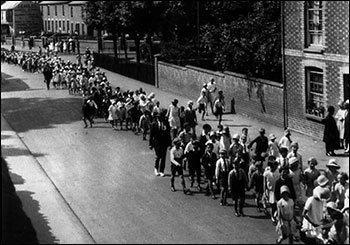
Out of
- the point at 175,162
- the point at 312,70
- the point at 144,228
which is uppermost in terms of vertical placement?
the point at 312,70

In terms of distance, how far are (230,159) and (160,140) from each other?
4.77ft

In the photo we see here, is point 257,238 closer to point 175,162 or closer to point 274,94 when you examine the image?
point 175,162

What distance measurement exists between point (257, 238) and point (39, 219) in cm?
93

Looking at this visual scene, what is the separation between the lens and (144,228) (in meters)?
2.46

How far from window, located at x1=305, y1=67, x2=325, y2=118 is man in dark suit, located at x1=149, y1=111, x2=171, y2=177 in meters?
5.42

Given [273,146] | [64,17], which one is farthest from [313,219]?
[273,146]

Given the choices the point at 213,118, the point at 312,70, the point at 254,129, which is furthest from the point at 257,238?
the point at 213,118

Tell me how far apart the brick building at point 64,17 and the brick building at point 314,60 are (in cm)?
108

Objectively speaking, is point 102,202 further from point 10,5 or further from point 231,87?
point 231,87

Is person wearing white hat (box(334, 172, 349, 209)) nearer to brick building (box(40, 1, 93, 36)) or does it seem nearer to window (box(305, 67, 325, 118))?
window (box(305, 67, 325, 118))

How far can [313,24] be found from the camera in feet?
8.53

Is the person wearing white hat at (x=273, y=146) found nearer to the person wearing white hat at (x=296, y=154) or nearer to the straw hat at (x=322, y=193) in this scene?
the person wearing white hat at (x=296, y=154)

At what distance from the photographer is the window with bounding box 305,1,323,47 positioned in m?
2.36

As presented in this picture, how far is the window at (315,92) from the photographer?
2688 mm
